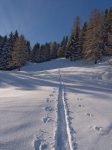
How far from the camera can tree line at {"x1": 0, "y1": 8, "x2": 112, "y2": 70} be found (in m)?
46.6

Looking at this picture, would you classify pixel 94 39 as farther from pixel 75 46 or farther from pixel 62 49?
pixel 62 49

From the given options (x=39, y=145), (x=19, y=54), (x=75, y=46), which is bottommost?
(x=39, y=145)

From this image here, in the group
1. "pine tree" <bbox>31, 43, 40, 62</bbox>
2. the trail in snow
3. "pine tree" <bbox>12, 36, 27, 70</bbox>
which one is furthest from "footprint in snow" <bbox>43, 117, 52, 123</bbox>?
"pine tree" <bbox>31, 43, 40, 62</bbox>

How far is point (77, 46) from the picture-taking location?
61594 millimetres

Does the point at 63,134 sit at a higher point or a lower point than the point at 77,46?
lower

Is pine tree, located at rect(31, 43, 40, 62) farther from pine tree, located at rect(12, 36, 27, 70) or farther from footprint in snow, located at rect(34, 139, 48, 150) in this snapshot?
footprint in snow, located at rect(34, 139, 48, 150)

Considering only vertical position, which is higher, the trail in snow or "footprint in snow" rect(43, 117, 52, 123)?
"footprint in snow" rect(43, 117, 52, 123)

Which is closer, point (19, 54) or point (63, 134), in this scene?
point (63, 134)

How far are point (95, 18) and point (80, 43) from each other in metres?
12.8

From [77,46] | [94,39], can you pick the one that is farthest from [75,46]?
[94,39]

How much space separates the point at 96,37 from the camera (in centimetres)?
4659

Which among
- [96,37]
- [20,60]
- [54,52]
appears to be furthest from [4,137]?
[54,52]

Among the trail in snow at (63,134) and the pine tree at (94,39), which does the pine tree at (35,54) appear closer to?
the pine tree at (94,39)

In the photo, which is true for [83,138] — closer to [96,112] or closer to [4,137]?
[4,137]
